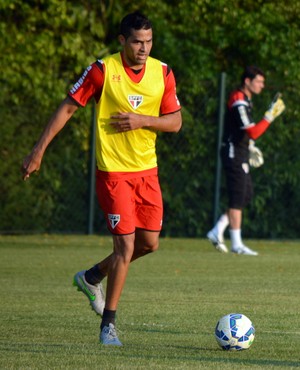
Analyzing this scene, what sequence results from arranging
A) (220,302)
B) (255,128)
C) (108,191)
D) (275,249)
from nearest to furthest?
(108,191), (220,302), (255,128), (275,249)

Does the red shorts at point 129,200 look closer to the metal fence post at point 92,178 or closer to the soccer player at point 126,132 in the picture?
the soccer player at point 126,132

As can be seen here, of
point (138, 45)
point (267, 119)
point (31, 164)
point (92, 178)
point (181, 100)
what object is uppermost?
point (138, 45)

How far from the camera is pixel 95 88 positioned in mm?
8578

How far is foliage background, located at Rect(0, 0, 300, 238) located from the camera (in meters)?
20.0

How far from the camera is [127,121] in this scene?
8.44 m

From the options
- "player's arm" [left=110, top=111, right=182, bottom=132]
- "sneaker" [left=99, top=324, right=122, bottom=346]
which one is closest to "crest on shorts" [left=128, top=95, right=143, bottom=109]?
"player's arm" [left=110, top=111, right=182, bottom=132]

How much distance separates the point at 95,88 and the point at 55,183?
11.7 meters

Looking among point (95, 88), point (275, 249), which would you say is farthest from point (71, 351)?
point (275, 249)

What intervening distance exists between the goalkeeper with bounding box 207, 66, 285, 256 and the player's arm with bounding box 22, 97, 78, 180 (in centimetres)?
828

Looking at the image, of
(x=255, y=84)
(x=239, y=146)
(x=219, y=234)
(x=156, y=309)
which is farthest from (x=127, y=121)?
(x=219, y=234)

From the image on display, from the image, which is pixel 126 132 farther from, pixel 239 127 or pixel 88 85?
pixel 239 127

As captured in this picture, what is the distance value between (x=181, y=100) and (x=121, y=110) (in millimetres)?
12110

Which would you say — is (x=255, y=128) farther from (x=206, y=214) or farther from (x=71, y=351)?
(x=71, y=351)

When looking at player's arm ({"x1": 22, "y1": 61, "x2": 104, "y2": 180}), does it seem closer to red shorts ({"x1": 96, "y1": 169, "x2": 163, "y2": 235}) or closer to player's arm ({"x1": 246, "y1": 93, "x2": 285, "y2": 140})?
red shorts ({"x1": 96, "y1": 169, "x2": 163, "y2": 235})
